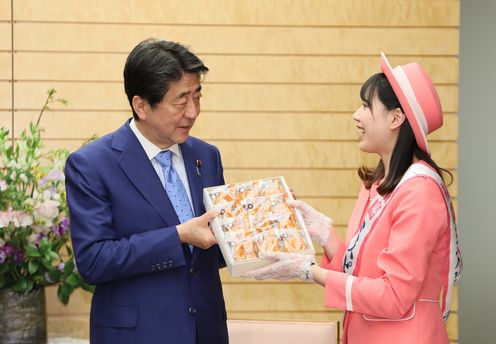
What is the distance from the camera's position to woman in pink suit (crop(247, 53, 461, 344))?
91.0 inches

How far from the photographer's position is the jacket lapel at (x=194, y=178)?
256 centimetres

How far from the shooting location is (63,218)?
3.42 metres

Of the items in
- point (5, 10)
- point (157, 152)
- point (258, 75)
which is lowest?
point (157, 152)

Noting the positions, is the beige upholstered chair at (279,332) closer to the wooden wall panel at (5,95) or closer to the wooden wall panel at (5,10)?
the wooden wall panel at (5,95)

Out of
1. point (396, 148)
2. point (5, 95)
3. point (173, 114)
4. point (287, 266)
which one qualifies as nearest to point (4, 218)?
point (173, 114)

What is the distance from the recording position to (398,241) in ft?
7.57

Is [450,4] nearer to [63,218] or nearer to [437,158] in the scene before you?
[437,158]

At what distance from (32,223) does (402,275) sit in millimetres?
1674

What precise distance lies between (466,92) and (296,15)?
49.2 inches

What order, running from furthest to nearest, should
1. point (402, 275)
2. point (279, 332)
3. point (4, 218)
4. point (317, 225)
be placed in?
1. point (4, 218)
2. point (279, 332)
3. point (317, 225)
4. point (402, 275)

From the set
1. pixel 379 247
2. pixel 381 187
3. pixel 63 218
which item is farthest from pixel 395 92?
pixel 63 218

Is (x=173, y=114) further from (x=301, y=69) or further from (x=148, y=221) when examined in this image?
(x=301, y=69)

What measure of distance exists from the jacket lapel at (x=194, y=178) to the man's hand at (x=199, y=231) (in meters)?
0.15

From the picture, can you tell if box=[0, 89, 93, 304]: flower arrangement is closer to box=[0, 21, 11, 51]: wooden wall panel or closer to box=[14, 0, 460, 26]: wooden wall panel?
box=[0, 21, 11, 51]: wooden wall panel
